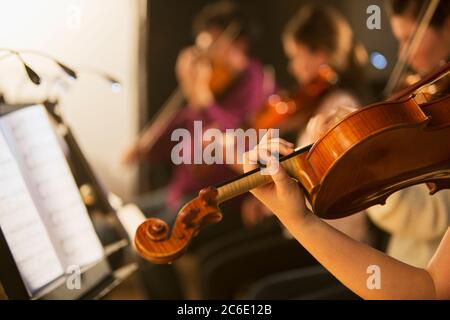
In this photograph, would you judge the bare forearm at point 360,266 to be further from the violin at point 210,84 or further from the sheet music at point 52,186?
the violin at point 210,84

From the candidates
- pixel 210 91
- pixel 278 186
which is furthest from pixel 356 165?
pixel 210 91

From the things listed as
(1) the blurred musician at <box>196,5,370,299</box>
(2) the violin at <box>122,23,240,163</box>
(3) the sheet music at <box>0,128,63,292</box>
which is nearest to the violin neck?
(3) the sheet music at <box>0,128,63,292</box>

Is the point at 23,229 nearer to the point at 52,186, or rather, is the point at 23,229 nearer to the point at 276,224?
the point at 52,186

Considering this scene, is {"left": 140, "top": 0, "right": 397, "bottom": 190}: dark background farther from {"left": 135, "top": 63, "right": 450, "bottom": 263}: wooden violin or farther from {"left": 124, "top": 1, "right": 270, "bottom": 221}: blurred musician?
{"left": 135, "top": 63, "right": 450, "bottom": 263}: wooden violin

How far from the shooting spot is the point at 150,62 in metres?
2.66

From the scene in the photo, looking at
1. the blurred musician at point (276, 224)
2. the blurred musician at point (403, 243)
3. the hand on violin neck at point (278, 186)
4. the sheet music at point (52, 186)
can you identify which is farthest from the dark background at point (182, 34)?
the hand on violin neck at point (278, 186)

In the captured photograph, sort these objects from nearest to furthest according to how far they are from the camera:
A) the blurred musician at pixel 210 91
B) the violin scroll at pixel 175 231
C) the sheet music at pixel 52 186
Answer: the violin scroll at pixel 175 231
the sheet music at pixel 52 186
the blurred musician at pixel 210 91

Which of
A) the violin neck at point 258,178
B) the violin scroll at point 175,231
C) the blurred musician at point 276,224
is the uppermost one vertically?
the violin neck at point 258,178

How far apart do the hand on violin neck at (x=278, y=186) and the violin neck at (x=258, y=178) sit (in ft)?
0.04

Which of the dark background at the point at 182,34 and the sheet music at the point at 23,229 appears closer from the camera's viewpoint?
the sheet music at the point at 23,229

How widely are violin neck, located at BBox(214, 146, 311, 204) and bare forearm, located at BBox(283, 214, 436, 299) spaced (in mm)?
71

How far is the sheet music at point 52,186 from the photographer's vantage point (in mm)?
892
